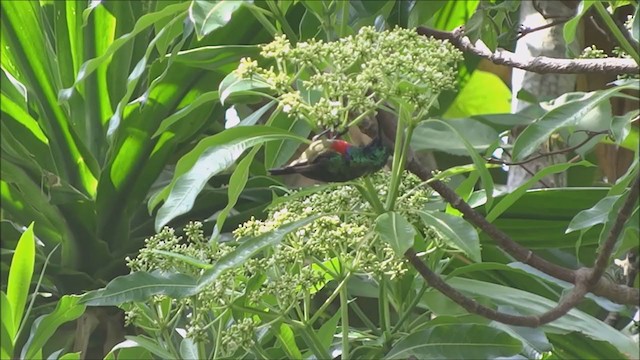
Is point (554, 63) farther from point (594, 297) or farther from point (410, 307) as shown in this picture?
point (594, 297)

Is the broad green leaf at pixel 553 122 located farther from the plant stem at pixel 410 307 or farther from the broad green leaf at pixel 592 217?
the plant stem at pixel 410 307

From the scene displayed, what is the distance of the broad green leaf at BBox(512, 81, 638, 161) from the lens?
2.35 ft

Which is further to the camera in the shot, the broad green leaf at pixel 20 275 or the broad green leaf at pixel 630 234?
the broad green leaf at pixel 20 275

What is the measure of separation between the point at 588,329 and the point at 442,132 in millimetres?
384

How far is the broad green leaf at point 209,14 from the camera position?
699 mm


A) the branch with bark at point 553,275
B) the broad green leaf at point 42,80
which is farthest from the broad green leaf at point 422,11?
the broad green leaf at point 42,80

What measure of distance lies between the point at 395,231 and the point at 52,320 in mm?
504

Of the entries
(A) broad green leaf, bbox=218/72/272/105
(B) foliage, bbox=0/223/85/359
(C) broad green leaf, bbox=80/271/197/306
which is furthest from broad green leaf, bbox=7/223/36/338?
(A) broad green leaf, bbox=218/72/272/105

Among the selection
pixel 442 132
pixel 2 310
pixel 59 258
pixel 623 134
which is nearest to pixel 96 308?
pixel 59 258

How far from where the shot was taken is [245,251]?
0.75m

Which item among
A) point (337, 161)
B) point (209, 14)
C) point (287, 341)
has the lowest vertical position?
point (287, 341)

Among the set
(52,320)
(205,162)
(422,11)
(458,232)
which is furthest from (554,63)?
(52,320)

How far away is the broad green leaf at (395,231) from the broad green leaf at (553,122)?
0.10 metres

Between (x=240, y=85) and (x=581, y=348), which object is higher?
A: (x=240, y=85)
